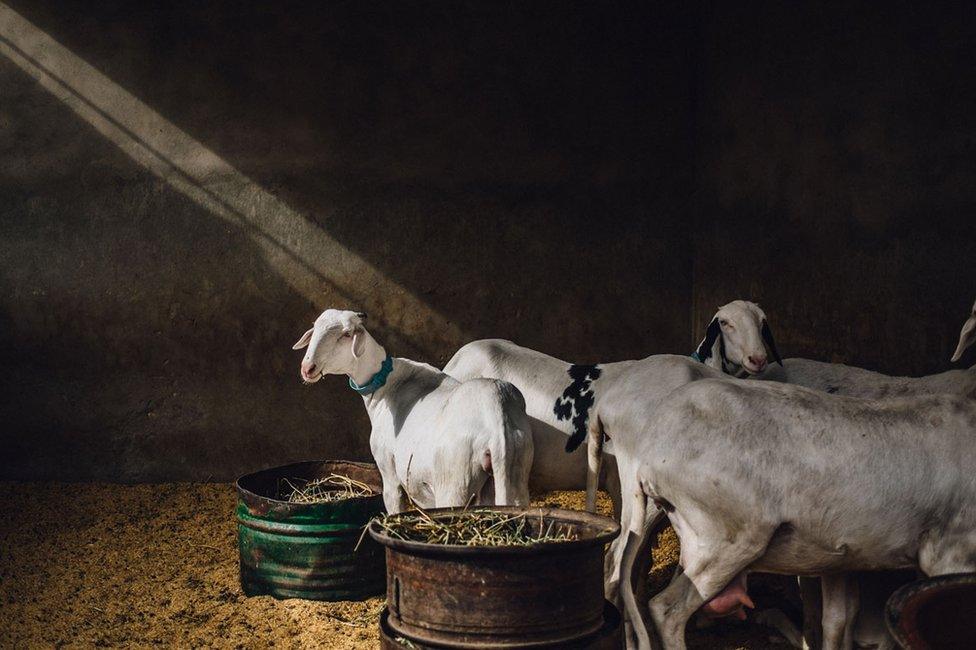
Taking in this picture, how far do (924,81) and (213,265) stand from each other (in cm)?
591

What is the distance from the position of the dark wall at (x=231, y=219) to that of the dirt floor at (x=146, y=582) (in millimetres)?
804

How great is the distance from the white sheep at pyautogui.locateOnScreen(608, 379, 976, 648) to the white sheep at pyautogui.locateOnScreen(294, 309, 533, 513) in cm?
84

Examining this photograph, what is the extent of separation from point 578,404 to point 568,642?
93.3 inches

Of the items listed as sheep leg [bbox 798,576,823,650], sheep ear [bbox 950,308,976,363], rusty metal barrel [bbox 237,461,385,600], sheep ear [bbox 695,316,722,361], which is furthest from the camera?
sheep ear [bbox 695,316,722,361]

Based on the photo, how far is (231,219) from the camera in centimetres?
888

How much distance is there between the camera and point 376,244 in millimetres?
8898

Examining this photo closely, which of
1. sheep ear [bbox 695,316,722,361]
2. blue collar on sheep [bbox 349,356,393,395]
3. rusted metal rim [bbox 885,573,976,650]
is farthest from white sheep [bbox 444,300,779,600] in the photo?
rusted metal rim [bbox 885,573,976,650]

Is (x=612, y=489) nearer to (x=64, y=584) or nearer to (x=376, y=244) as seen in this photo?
(x=64, y=584)

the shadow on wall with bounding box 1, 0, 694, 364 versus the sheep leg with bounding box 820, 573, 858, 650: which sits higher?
the shadow on wall with bounding box 1, 0, 694, 364

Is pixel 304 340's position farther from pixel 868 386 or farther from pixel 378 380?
pixel 868 386

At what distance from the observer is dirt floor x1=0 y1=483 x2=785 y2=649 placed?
4.99 m

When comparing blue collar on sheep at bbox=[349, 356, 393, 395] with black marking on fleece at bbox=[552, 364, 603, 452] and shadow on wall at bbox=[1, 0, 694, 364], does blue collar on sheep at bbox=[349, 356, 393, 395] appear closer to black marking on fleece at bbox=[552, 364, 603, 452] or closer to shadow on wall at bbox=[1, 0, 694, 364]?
black marking on fleece at bbox=[552, 364, 603, 452]

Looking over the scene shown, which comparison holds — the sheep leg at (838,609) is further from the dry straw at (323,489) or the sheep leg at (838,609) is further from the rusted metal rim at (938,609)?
the dry straw at (323,489)

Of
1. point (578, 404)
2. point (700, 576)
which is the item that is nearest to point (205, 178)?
point (578, 404)
